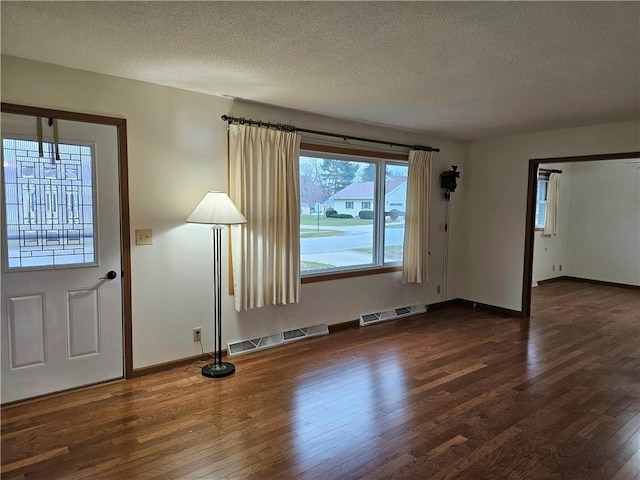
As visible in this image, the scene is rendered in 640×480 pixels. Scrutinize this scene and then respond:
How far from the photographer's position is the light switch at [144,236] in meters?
3.33

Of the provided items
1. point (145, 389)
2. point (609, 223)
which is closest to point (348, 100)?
point (145, 389)

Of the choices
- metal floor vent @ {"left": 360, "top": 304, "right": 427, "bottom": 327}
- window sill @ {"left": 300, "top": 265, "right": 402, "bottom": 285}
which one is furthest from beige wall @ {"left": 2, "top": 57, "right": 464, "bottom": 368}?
metal floor vent @ {"left": 360, "top": 304, "right": 427, "bottom": 327}

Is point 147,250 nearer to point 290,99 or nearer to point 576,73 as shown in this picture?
point 290,99

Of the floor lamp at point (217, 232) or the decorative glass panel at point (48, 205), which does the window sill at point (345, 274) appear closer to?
the floor lamp at point (217, 232)

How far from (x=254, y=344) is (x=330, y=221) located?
5.28ft

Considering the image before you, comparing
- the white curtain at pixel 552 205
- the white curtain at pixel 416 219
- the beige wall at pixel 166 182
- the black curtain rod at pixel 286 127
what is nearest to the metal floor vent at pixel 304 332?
the beige wall at pixel 166 182

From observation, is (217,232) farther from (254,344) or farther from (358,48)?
(358,48)

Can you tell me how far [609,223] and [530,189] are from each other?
3.53 m

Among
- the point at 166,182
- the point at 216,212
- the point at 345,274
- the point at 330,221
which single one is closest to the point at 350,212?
the point at 330,221

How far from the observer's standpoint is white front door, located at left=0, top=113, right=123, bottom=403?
9.29ft

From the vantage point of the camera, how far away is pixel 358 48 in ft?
8.13

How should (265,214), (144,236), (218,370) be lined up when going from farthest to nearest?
(265,214)
(218,370)
(144,236)

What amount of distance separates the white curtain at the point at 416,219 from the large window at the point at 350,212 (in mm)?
142

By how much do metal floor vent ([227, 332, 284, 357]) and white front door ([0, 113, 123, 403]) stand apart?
967 millimetres
